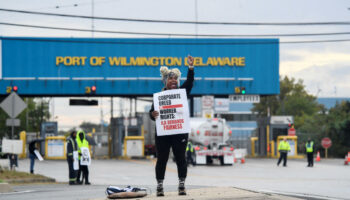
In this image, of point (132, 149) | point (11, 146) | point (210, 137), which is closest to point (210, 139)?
point (210, 137)

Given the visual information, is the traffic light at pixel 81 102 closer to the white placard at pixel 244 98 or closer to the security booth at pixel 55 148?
the security booth at pixel 55 148

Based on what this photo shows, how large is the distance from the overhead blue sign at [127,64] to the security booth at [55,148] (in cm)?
338

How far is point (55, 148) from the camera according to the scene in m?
47.3

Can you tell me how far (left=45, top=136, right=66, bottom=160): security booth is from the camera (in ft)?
155

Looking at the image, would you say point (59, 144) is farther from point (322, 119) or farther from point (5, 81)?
point (322, 119)

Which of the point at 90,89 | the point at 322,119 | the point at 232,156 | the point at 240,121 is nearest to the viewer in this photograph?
the point at 232,156

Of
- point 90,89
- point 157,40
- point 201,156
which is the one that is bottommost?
point 201,156

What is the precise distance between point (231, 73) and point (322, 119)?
20.9 metres

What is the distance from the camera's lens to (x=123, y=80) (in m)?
46.4

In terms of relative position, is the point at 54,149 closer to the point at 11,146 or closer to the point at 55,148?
the point at 55,148

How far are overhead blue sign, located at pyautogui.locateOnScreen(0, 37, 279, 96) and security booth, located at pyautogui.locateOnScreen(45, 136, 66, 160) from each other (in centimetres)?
338

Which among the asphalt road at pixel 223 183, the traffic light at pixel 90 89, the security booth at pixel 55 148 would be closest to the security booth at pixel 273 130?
the traffic light at pixel 90 89

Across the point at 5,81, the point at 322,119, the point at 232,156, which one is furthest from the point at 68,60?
the point at 322,119

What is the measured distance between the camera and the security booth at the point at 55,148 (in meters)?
47.2
